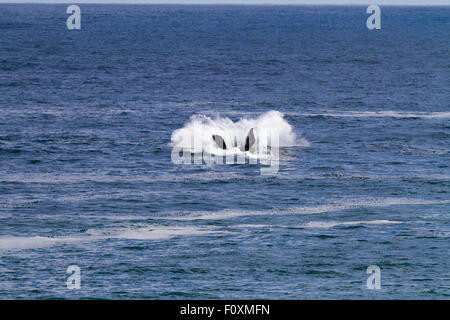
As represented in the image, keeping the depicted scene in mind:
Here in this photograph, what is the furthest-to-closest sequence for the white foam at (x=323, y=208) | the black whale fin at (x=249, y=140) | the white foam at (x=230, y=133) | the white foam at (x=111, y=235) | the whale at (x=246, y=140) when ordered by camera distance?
the white foam at (x=230, y=133)
the whale at (x=246, y=140)
the black whale fin at (x=249, y=140)
the white foam at (x=323, y=208)
the white foam at (x=111, y=235)

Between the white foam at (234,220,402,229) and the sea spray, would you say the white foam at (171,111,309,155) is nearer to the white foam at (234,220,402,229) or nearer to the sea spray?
the sea spray

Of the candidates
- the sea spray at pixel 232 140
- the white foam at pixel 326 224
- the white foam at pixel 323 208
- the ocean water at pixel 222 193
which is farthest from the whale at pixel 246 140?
the white foam at pixel 326 224

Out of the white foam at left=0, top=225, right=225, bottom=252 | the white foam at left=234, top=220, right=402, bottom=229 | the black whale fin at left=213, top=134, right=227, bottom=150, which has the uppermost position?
the black whale fin at left=213, top=134, right=227, bottom=150

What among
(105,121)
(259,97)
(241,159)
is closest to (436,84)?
(259,97)

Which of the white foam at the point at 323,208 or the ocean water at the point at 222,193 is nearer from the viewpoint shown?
the ocean water at the point at 222,193

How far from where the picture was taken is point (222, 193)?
47.8 meters

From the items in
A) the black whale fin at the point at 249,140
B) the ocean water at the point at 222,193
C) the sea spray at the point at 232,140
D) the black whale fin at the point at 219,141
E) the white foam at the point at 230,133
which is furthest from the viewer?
the white foam at the point at 230,133

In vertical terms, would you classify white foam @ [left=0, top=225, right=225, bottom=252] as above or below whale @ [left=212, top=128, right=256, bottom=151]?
below

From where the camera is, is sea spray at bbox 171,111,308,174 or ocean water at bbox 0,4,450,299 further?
sea spray at bbox 171,111,308,174

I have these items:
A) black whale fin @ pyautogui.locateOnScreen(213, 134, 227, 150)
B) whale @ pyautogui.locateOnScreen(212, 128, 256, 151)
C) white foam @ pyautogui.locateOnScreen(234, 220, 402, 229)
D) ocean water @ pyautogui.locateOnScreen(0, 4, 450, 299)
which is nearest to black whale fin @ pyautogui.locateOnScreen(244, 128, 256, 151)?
whale @ pyautogui.locateOnScreen(212, 128, 256, 151)

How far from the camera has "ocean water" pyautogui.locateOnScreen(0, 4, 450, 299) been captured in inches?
1302

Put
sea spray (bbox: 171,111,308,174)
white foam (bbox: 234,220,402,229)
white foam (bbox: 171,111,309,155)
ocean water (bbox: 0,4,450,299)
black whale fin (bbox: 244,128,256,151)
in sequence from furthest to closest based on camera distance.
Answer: white foam (bbox: 171,111,309,155)
black whale fin (bbox: 244,128,256,151)
sea spray (bbox: 171,111,308,174)
white foam (bbox: 234,220,402,229)
ocean water (bbox: 0,4,450,299)

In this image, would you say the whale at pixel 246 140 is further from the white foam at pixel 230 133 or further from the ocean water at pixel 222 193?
the ocean water at pixel 222 193

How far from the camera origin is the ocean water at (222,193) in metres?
33.1
